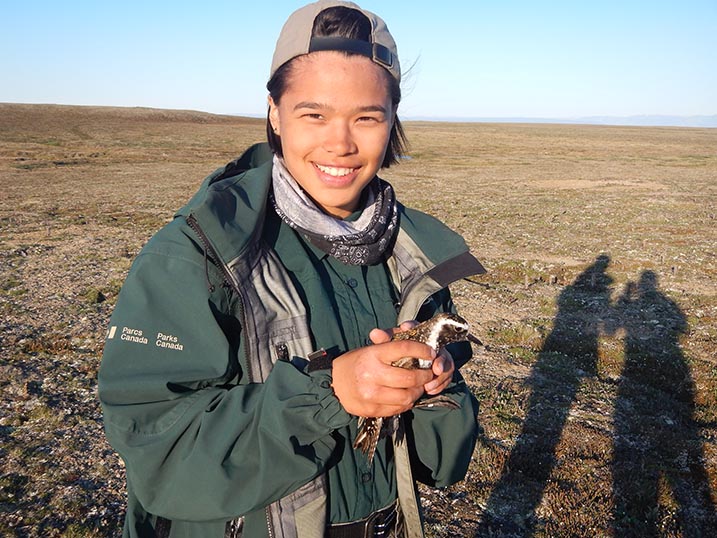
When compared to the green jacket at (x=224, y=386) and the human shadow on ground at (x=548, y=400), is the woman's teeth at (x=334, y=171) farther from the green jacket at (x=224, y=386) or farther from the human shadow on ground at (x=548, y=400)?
the human shadow on ground at (x=548, y=400)

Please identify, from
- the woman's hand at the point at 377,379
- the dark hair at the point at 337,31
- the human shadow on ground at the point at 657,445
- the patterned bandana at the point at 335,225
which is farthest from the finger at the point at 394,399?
the human shadow on ground at the point at 657,445

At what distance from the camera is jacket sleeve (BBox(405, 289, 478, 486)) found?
2.41m

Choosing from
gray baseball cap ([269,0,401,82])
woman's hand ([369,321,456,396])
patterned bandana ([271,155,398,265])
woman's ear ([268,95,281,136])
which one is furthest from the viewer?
woman's ear ([268,95,281,136])

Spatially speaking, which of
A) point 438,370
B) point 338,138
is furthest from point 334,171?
point 438,370

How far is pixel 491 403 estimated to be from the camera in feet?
27.6

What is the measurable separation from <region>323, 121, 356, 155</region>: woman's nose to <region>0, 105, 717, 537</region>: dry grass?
497 centimetres

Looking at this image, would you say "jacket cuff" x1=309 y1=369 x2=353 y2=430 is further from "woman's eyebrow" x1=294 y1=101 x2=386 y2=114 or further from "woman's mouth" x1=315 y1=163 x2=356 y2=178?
"woman's eyebrow" x1=294 y1=101 x2=386 y2=114

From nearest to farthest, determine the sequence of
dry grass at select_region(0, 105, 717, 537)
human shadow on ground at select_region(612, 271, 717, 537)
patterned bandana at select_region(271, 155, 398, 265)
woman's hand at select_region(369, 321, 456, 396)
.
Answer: woman's hand at select_region(369, 321, 456, 396)
patterned bandana at select_region(271, 155, 398, 265)
human shadow on ground at select_region(612, 271, 717, 537)
dry grass at select_region(0, 105, 717, 537)

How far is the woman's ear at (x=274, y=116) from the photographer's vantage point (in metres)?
2.58

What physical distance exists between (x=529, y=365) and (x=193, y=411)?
8.76 m

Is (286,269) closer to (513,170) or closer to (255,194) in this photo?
(255,194)

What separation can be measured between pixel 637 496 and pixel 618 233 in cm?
1538

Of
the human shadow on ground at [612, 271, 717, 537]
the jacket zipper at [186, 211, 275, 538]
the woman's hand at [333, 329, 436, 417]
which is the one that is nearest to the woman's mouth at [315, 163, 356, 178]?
the jacket zipper at [186, 211, 275, 538]

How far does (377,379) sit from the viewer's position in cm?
173
